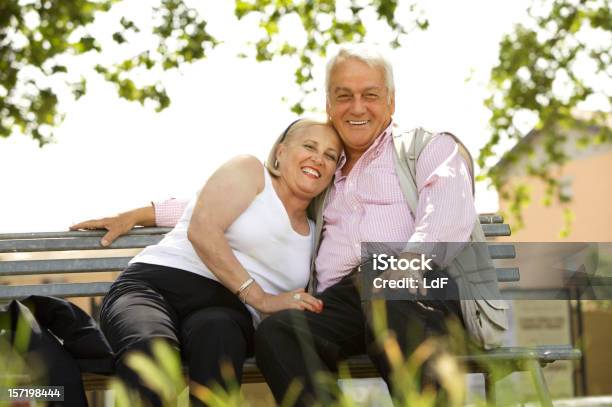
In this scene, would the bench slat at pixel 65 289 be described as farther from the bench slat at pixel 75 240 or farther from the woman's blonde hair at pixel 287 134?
the woman's blonde hair at pixel 287 134

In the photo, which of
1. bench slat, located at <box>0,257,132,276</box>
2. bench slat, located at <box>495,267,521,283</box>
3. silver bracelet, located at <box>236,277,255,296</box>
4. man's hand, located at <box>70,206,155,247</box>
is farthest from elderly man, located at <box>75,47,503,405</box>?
bench slat, located at <box>0,257,132,276</box>

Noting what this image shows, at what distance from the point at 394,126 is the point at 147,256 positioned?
110cm

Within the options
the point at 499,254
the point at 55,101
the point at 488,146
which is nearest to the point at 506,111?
the point at 488,146

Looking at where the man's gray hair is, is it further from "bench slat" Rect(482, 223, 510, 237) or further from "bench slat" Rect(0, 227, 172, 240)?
"bench slat" Rect(0, 227, 172, 240)

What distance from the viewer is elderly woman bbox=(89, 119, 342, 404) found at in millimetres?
3770

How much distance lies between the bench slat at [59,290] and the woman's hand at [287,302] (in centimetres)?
97

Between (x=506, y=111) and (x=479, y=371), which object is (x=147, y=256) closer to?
(x=479, y=371)

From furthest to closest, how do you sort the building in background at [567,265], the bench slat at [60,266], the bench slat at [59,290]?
the bench slat at [60,266] < the bench slat at [59,290] < the building in background at [567,265]

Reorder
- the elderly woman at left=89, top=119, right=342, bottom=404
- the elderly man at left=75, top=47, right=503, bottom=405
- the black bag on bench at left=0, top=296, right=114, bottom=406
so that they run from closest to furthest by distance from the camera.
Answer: the black bag on bench at left=0, top=296, right=114, bottom=406
the elderly man at left=75, top=47, right=503, bottom=405
the elderly woman at left=89, top=119, right=342, bottom=404

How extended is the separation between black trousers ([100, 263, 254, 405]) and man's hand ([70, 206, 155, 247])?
0.57 meters

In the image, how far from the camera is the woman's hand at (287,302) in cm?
377

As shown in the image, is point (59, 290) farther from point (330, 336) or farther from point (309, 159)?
point (330, 336)

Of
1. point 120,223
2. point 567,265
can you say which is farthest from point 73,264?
point 567,265

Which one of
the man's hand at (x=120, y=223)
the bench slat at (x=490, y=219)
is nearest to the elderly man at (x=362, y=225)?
the bench slat at (x=490, y=219)
